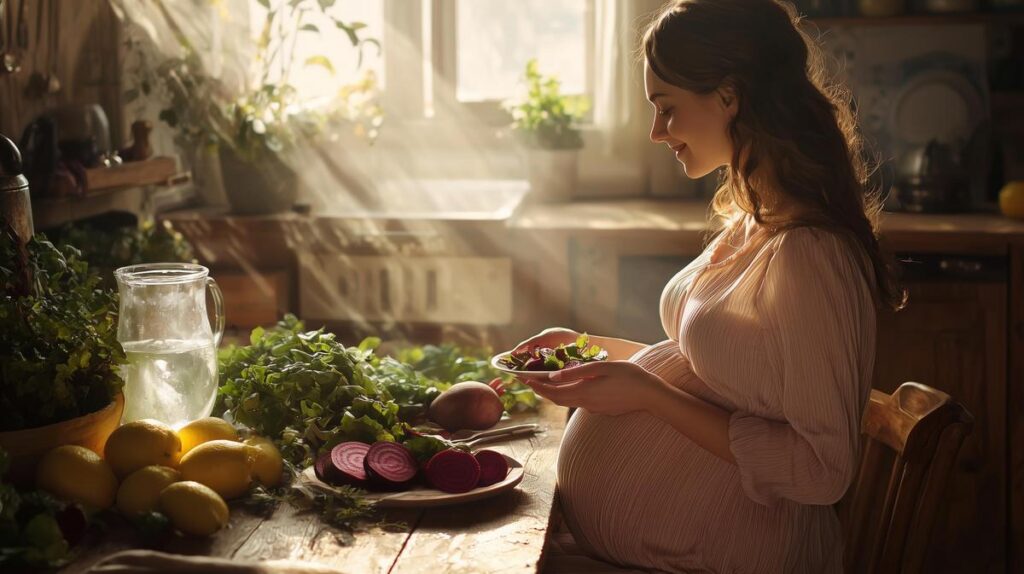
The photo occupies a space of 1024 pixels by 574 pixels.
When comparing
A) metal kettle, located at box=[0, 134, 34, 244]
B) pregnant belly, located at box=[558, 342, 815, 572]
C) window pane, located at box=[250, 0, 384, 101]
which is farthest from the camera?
window pane, located at box=[250, 0, 384, 101]

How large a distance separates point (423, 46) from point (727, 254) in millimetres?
2205

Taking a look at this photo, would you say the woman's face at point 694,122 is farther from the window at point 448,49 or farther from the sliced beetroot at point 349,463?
the window at point 448,49

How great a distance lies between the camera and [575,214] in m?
3.27

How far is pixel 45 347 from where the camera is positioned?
1.35 meters

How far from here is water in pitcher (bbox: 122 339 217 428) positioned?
152cm

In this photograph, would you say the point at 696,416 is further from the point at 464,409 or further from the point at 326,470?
the point at 326,470

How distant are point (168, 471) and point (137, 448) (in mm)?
50

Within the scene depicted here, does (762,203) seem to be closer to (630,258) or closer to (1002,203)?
(630,258)

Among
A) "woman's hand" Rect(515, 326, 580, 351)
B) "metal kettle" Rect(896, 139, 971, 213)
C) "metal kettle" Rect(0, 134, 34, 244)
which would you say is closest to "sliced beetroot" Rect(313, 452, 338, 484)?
"woman's hand" Rect(515, 326, 580, 351)

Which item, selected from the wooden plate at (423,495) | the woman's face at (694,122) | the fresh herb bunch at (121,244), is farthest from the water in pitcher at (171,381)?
the fresh herb bunch at (121,244)

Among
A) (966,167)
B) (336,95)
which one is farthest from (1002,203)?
(336,95)

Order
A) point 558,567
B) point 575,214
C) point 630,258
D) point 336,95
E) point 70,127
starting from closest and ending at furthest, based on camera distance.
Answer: point 558,567 → point 70,127 → point 630,258 → point 575,214 → point 336,95

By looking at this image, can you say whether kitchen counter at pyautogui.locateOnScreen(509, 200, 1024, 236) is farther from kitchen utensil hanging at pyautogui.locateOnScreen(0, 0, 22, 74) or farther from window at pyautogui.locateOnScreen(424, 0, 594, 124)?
kitchen utensil hanging at pyautogui.locateOnScreen(0, 0, 22, 74)

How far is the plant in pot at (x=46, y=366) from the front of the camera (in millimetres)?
1299
